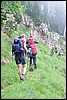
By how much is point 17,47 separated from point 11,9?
7.36 feet

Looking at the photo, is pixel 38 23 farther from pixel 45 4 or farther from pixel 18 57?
pixel 45 4

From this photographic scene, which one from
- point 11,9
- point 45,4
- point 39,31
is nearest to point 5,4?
point 11,9

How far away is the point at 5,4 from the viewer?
13789mm

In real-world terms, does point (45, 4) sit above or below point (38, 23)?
above

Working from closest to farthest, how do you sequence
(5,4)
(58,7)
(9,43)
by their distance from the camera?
1. (5,4)
2. (9,43)
3. (58,7)

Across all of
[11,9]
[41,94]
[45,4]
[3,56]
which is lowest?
[41,94]

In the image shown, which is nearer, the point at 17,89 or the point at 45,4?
the point at 17,89

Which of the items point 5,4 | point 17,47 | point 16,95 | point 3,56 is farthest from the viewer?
point 3,56

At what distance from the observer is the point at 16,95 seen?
1047 cm

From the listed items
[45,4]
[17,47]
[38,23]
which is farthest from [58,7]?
[17,47]

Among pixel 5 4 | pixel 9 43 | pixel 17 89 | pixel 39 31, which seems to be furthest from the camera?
pixel 39 31

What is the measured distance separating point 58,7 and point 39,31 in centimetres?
9130

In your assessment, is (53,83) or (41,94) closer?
(41,94)

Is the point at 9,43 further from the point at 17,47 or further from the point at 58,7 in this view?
the point at 58,7
